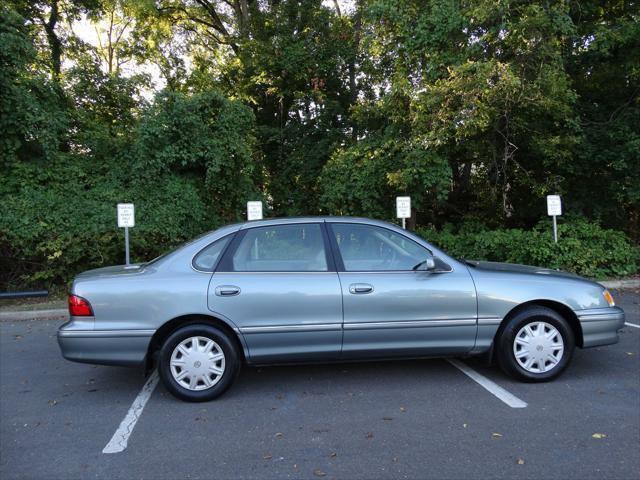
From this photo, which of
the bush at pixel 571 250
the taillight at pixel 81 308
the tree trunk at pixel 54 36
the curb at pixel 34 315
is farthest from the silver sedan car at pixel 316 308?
the tree trunk at pixel 54 36

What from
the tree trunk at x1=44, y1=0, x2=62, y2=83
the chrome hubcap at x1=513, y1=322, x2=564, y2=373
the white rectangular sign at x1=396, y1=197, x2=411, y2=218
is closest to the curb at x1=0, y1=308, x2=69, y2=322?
the white rectangular sign at x1=396, y1=197, x2=411, y2=218

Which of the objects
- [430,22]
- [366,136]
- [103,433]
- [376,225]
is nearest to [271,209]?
[366,136]

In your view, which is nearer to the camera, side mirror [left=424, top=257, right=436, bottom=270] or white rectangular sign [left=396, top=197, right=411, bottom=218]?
side mirror [left=424, top=257, right=436, bottom=270]

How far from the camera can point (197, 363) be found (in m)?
4.02

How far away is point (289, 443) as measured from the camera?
337 cm

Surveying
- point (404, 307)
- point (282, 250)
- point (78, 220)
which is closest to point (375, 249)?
point (404, 307)

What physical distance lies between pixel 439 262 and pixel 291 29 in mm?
13059

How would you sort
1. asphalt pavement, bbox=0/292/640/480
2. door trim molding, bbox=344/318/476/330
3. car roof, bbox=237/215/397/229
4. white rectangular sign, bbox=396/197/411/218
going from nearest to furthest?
asphalt pavement, bbox=0/292/640/480 → door trim molding, bbox=344/318/476/330 → car roof, bbox=237/215/397/229 → white rectangular sign, bbox=396/197/411/218

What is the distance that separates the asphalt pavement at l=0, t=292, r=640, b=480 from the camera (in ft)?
9.97

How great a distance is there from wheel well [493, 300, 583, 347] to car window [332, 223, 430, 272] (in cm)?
92

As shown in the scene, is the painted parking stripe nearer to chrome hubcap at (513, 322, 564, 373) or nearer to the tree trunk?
chrome hubcap at (513, 322, 564, 373)

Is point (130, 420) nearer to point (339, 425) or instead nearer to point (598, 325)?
point (339, 425)

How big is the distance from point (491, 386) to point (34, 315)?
757cm

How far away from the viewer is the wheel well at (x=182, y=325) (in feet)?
13.2
